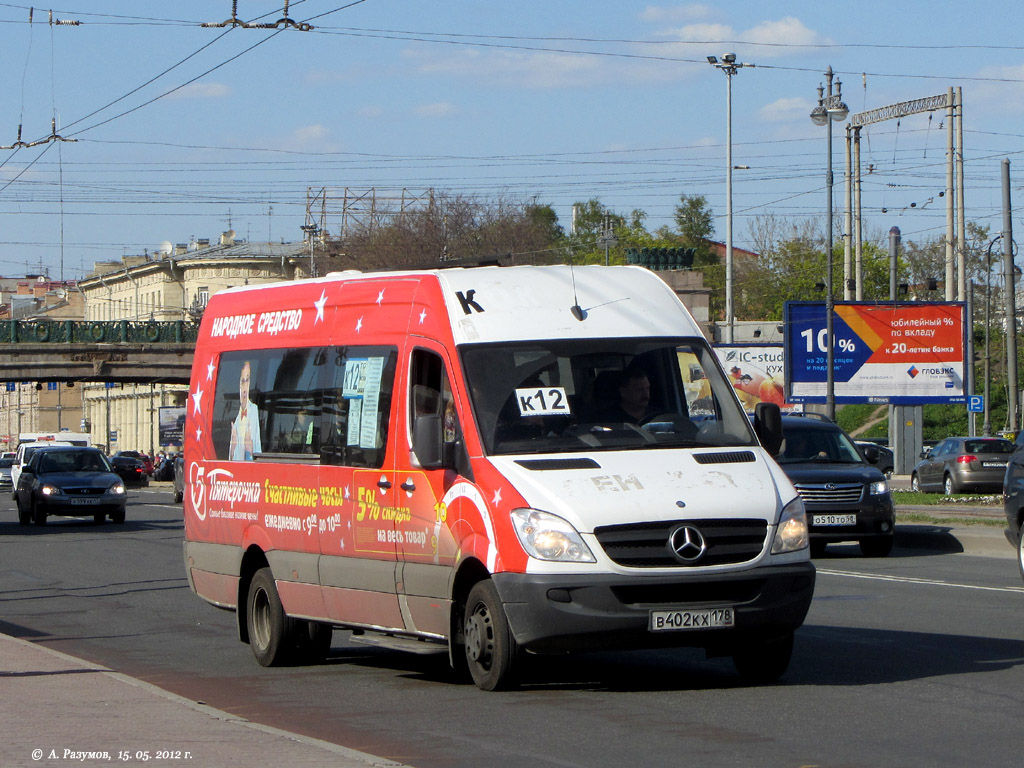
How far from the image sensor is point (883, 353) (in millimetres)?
47438

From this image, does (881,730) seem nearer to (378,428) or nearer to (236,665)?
(378,428)

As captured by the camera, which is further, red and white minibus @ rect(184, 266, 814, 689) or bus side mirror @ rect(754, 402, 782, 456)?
bus side mirror @ rect(754, 402, 782, 456)

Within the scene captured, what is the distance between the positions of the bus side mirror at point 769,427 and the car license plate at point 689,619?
1358mm

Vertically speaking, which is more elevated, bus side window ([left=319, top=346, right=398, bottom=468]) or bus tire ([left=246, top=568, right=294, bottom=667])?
bus side window ([left=319, top=346, right=398, bottom=468])

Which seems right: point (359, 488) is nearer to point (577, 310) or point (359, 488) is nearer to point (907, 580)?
point (577, 310)

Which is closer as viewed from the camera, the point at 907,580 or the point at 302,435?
the point at 302,435

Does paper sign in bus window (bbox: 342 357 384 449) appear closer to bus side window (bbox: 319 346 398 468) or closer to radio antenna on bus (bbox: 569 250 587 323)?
bus side window (bbox: 319 346 398 468)

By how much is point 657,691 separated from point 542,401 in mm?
1744

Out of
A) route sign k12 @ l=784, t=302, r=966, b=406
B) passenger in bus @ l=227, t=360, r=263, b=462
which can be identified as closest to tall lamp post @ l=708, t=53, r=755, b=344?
route sign k12 @ l=784, t=302, r=966, b=406

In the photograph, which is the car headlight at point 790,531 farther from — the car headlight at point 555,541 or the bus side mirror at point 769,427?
the car headlight at point 555,541

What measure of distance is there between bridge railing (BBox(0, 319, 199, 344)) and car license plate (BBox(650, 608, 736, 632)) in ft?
215

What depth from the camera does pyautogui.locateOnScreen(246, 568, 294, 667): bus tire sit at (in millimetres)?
10383

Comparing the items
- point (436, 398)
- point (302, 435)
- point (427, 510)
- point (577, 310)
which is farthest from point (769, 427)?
point (302, 435)

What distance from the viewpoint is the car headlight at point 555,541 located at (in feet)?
26.1
